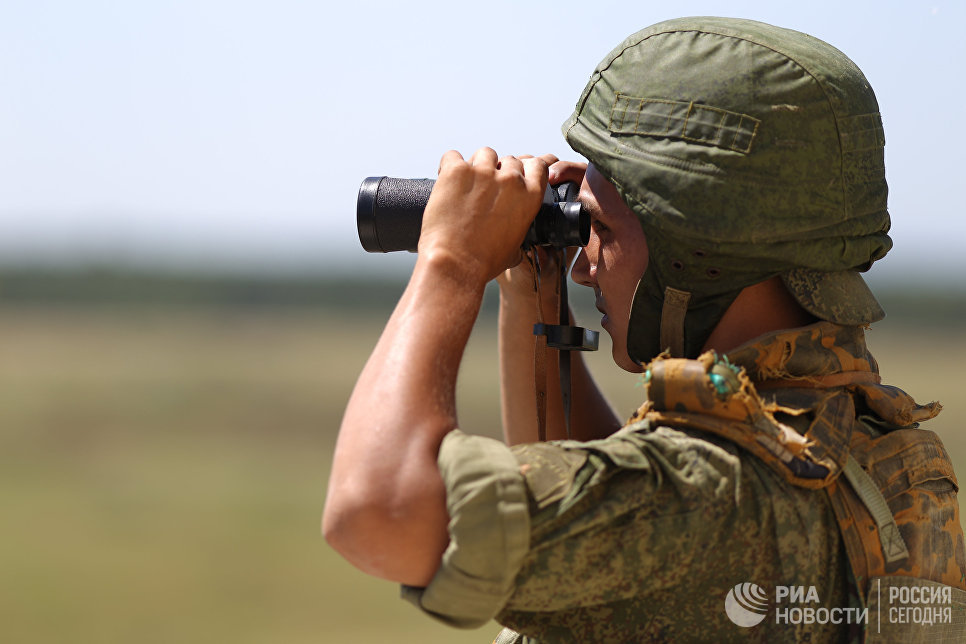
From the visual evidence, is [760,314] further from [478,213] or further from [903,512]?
[478,213]

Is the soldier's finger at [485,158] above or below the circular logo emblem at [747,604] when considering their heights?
above

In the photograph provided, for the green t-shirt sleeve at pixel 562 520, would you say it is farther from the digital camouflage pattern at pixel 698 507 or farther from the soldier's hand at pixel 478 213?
the soldier's hand at pixel 478 213

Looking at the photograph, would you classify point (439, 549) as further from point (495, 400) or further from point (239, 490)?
point (495, 400)

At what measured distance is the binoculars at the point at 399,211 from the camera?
2572 millimetres

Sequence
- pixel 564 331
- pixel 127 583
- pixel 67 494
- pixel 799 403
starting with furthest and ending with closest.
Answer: pixel 67 494 < pixel 127 583 < pixel 564 331 < pixel 799 403

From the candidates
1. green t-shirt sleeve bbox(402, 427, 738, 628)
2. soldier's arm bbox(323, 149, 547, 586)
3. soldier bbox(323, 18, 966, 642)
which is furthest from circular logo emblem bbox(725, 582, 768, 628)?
soldier's arm bbox(323, 149, 547, 586)

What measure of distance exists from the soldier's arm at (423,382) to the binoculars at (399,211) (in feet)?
0.44

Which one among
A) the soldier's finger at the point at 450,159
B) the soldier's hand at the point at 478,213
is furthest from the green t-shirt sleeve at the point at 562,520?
the soldier's finger at the point at 450,159

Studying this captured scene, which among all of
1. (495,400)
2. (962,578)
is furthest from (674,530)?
(495,400)

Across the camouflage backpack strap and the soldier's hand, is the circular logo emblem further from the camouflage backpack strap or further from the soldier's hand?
the soldier's hand

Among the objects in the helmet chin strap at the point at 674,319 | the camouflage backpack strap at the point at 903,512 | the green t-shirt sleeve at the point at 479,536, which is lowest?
the camouflage backpack strap at the point at 903,512

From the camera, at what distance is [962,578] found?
224 cm

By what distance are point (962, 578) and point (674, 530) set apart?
75cm

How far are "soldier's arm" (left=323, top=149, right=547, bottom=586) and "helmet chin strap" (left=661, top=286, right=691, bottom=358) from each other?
37 centimetres
